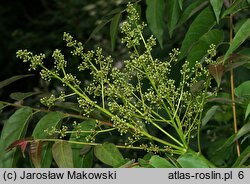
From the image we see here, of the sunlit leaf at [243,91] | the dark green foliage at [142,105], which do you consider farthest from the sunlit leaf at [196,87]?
the sunlit leaf at [243,91]

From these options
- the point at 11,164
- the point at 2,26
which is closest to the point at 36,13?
the point at 2,26

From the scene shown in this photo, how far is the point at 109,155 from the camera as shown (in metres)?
1.82

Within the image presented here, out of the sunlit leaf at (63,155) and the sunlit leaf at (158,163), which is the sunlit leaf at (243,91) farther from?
the sunlit leaf at (63,155)

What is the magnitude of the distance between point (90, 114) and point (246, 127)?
48cm

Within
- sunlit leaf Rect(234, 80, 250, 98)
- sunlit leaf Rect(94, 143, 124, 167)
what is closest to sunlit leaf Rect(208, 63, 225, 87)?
sunlit leaf Rect(234, 80, 250, 98)

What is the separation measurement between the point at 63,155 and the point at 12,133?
27 cm

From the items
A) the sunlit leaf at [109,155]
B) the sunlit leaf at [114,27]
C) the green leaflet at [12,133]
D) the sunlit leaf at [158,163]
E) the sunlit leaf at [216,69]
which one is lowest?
the sunlit leaf at [158,163]

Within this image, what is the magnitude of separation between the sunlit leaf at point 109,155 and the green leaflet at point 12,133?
0.29m

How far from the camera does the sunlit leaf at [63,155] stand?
179 centimetres

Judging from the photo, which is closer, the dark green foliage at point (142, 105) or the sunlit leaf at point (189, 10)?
the dark green foliage at point (142, 105)

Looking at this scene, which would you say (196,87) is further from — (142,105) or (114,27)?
(114,27)

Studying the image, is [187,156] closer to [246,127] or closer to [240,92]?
[246,127]

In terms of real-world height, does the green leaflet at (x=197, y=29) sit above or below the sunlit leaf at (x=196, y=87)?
above

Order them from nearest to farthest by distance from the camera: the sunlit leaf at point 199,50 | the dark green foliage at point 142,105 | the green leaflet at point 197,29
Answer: the dark green foliage at point 142,105 → the sunlit leaf at point 199,50 → the green leaflet at point 197,29
